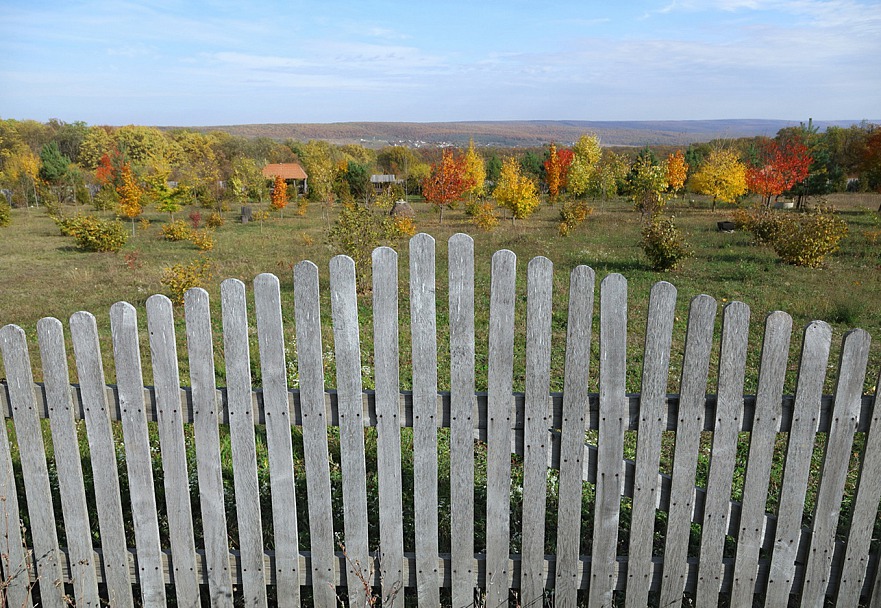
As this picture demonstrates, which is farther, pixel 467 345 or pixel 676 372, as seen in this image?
pixel 676 372

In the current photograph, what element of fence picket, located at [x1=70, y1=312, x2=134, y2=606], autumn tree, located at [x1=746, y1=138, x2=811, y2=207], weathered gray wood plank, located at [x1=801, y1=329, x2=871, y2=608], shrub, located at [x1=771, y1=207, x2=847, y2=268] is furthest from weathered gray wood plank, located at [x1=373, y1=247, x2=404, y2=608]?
autumn tree, located at [x1=746, y1=138, x2=811, y2=207]

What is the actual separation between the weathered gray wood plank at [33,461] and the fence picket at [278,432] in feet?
3.14

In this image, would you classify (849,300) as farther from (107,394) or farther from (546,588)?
(107,394)

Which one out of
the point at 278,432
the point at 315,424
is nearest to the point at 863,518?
the point at 315,424

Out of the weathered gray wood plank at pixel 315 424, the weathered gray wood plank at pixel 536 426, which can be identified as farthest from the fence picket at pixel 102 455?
the weathered gray wood plank at pixel 536 426

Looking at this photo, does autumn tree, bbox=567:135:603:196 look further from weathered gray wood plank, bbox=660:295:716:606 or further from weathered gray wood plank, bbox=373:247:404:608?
weathered gray wood plank, bbox=373:247:404:608

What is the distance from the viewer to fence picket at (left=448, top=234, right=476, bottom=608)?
97.8 inches

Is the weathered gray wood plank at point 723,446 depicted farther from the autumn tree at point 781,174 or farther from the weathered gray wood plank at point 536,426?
the autumn tree at point 781,174

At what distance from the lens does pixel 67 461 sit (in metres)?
2.71

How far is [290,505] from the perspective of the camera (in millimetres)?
2725

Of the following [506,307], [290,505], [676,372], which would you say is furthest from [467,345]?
[676,372]

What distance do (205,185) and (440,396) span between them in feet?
107

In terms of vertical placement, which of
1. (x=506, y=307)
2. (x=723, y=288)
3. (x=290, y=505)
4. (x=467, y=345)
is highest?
(x=506, y=307)

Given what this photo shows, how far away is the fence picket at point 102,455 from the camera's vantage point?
8.29ft
